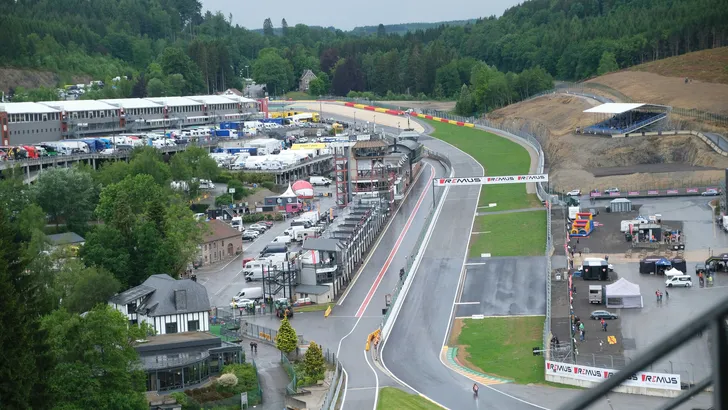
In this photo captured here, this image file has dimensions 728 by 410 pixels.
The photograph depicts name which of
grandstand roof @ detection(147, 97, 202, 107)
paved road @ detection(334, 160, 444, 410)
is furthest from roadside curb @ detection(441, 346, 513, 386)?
grandstand roof @ detection(147, 97, 202, 107)

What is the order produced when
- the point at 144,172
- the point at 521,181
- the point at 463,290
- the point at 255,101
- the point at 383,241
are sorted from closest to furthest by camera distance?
the point at 463,290 → the point at 383,241 → the point at 521,181 → the point at 144,172 → the point at 255,101

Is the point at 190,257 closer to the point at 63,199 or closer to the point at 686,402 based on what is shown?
the point at 63,199

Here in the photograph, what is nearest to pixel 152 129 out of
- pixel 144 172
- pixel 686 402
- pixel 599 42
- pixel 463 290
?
pixel 144 172

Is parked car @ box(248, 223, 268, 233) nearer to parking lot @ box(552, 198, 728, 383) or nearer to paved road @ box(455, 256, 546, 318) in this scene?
paved road @ box(455, 256, 546, 318)

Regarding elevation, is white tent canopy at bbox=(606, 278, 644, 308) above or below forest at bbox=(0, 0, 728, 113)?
below

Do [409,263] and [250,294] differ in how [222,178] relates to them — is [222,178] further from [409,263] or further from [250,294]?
[250,294]

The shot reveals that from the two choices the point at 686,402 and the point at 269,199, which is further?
the point at 269,199
